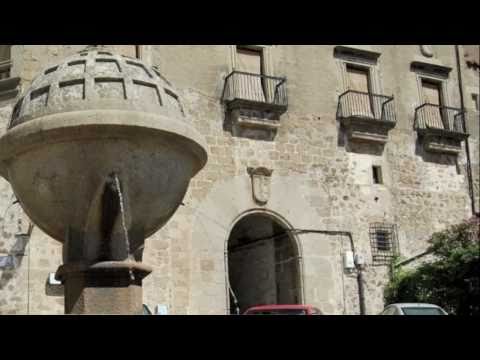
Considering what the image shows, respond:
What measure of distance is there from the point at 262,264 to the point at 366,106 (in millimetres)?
4556

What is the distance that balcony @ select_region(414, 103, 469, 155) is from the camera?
792 inches

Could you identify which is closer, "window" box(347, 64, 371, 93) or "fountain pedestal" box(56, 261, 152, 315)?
"fountain pedestal" box(56, 261, 152, 315)

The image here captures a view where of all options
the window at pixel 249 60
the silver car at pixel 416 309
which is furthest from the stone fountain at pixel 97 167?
the window at pixel 249 60

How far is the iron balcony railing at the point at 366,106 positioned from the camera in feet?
61.8

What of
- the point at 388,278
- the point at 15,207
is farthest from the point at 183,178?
the point at 388,278

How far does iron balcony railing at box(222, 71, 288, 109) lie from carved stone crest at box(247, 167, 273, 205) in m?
1.48

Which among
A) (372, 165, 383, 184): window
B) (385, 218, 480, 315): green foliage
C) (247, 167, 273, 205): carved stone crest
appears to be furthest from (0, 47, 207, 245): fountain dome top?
(372, 165, 383, 184): window

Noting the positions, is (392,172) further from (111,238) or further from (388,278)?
(111,238)

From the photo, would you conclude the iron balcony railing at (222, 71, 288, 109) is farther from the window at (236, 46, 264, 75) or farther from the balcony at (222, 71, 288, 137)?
the window at (236, 46, 264, 75)

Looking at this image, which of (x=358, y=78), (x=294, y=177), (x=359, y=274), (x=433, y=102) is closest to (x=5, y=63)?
(x=294, y=177)

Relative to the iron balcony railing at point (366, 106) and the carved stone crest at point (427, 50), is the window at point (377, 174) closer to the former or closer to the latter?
the iron balcony railing at point (366, 106)

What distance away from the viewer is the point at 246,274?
19.5 m

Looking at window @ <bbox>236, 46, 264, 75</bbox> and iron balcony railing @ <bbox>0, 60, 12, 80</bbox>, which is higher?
window @ <bbox>236, 46, 264, 75</bbox>
